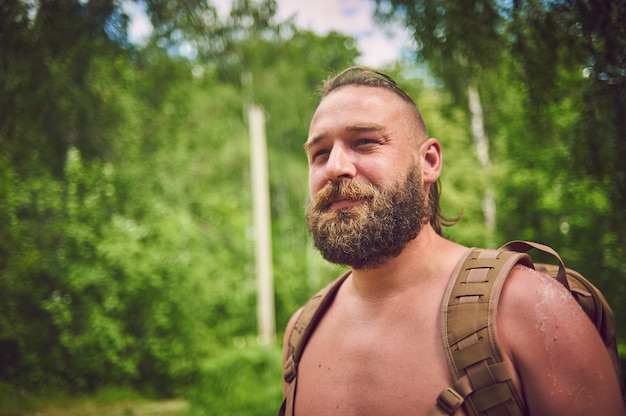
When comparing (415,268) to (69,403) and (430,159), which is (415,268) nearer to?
(430,159)

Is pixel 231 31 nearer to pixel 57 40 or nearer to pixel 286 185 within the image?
pixel 57 40

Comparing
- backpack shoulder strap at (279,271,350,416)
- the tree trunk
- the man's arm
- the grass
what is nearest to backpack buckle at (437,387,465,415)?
the man's arm

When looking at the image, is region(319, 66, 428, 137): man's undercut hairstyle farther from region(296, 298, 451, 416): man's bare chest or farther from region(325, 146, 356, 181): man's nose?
region(296, 298, 451, 416): man's bare chest

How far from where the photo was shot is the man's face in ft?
4.56

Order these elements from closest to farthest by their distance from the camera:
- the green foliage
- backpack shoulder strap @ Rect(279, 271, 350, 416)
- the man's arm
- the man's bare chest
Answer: the man's arm < the man's bare chest < backpack shoulder strap @ Rect(279, 271, 350, 416) < the green foliage

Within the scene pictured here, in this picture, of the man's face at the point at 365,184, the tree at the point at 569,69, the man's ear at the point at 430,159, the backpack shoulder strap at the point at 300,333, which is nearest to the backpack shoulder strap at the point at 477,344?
the man's face at the point at 365,184

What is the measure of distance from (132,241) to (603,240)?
14.3ft

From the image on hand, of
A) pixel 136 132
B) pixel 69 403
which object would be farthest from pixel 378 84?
pixel 136 132

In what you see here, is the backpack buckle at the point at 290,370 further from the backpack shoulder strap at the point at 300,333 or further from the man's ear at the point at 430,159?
the man's ear at the point at 430,159

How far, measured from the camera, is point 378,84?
5.11 ft

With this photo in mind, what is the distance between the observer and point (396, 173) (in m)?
1.43

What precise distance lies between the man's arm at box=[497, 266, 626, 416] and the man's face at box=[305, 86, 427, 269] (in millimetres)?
409

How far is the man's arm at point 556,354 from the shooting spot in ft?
3.35

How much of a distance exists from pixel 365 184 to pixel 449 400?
2.10ft
